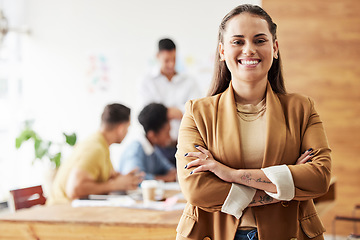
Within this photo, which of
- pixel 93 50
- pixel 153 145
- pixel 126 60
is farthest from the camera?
pixel 93 50

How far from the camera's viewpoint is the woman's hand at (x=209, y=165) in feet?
4.52

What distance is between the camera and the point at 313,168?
139 cm

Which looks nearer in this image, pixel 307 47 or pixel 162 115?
pixel 162 115

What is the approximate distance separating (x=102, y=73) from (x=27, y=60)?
1.00m

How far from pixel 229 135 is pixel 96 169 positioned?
1878mm

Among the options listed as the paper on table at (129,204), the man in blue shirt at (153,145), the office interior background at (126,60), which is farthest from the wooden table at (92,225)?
the office interior background at (126,60)

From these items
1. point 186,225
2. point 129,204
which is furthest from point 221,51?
point 129,204

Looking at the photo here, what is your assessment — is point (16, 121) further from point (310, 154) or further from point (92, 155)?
point (310, 154)

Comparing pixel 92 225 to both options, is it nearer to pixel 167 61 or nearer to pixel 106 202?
pixel 106 202

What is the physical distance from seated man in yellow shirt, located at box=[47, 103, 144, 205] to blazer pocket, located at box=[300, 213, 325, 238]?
6.05 feet

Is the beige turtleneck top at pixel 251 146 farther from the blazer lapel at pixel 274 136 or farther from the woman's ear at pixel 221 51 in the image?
the woman's ear at pixel 221 51

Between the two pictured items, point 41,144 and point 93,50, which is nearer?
point 41,144

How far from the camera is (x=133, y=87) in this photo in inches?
225

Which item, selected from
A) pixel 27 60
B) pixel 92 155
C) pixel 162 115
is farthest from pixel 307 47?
pixel 27 60
